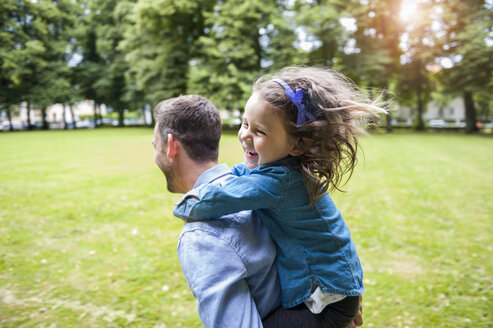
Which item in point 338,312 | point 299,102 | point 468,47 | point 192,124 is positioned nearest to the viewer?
point 299,102

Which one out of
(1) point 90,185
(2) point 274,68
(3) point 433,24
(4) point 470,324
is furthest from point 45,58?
(4) point 470,324

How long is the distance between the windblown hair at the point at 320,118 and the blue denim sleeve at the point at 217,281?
1.63ft

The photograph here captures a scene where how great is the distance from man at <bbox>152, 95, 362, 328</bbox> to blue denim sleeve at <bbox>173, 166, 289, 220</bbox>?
0.08m

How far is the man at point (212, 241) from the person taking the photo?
1525mm

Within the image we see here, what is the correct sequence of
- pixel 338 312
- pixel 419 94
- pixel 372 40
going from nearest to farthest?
pixel 338 312 < pixel 372 40 < pixel 419 94

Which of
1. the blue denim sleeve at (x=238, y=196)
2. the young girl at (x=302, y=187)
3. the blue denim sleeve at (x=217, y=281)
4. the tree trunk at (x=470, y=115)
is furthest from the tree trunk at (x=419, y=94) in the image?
the blue denim sleeve at (x=217, y=281)

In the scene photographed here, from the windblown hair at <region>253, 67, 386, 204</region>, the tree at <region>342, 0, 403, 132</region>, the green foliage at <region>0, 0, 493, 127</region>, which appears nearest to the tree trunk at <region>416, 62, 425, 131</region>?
the green foliage at <region>0, 0, 493, 127</region>

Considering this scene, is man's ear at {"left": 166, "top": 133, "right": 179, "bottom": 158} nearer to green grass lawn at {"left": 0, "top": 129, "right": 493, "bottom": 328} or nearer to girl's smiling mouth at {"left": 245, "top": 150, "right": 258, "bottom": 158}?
girl's smiling mouth at {"left": 245, "top": 150, "right": 258, "bottom": 158}

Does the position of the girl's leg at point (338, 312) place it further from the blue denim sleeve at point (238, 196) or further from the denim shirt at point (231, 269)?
the blue denim sleeve at point (238, 196)

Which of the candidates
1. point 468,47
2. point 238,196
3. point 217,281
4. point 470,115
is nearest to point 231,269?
point 217,281

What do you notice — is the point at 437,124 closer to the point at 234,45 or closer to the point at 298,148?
the point at 234,45

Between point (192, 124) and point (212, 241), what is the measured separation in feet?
2.31

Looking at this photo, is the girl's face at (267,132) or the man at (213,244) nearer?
the man at (213,244)

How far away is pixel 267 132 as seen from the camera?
1669mm
